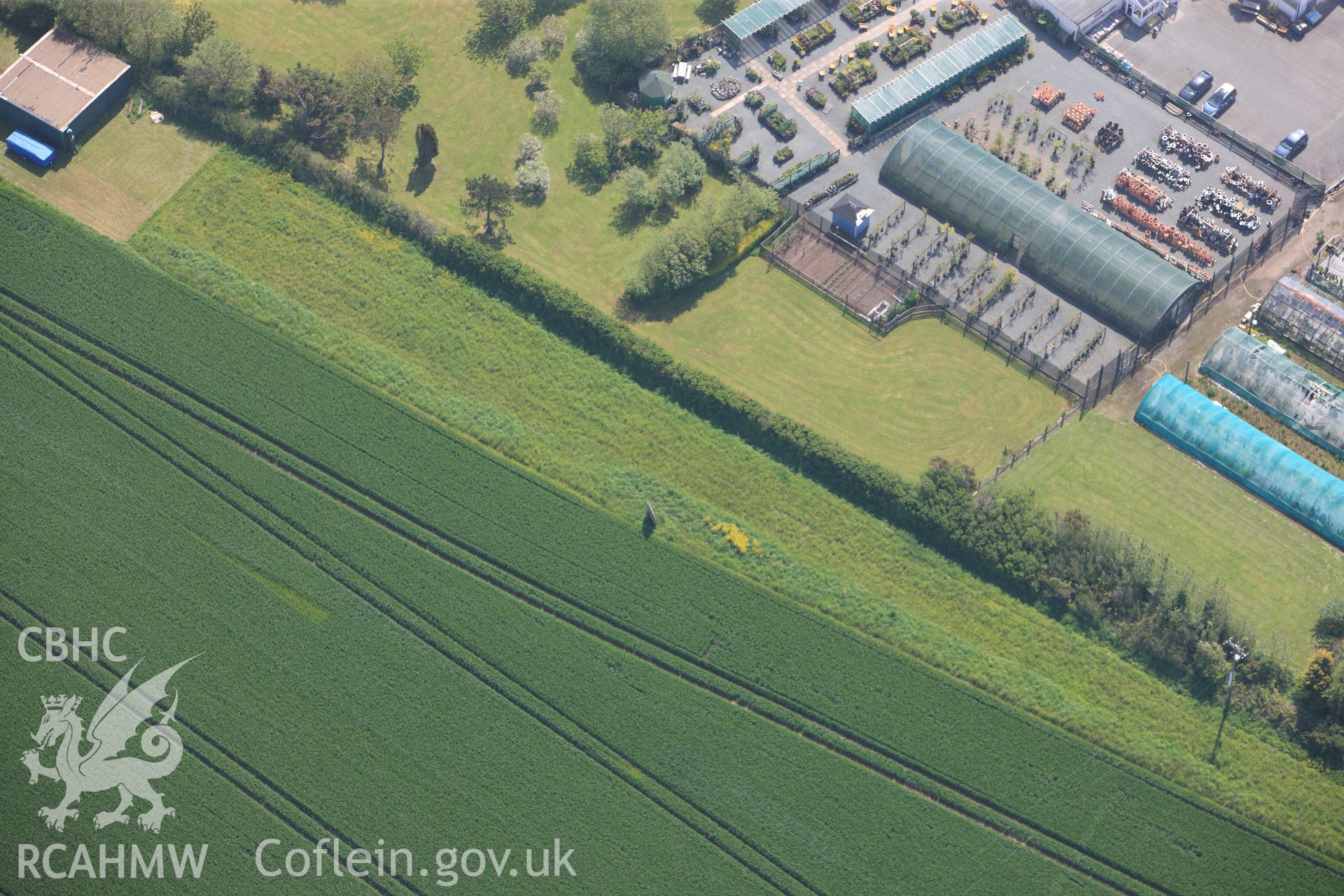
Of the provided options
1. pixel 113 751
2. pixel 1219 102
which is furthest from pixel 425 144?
pixel 1219 102

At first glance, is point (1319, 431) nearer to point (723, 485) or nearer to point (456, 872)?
point (723, 485)

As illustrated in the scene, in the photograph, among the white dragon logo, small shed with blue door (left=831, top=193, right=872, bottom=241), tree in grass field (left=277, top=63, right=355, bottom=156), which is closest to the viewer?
the white dragon logo

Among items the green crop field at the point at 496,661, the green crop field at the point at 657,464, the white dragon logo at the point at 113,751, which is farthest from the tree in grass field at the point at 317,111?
the white dragon logo at the point at 113,751

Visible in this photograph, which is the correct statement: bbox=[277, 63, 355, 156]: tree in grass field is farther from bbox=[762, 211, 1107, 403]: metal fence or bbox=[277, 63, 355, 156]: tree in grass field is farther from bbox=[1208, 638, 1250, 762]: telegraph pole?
bbox=[1208, 638, 1250, 762]: telegraph pole

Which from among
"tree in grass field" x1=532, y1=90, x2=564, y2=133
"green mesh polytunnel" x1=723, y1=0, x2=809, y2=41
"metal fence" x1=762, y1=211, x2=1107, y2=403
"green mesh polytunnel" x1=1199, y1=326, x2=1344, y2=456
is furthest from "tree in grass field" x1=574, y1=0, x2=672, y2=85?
"green mesh polytunnel" x1=1199, y1=326, x2=1344, y2=456

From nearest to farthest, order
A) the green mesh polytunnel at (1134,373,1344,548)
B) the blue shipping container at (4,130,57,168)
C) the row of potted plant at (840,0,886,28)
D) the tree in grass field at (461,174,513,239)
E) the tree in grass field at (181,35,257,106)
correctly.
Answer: the green mesh polytunnel at (1134,373,1344,548) < the tree in grass field at (461,174,513,239) < the blue shipping container at (4,130,57,168) < the tree in grass field at (181,35,257,106) < the row of potted plant at (840,0,886,28)

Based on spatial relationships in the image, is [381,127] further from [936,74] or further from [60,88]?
[936,74]

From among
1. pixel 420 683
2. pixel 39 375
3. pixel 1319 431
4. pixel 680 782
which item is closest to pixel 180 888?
pixel 420 683
